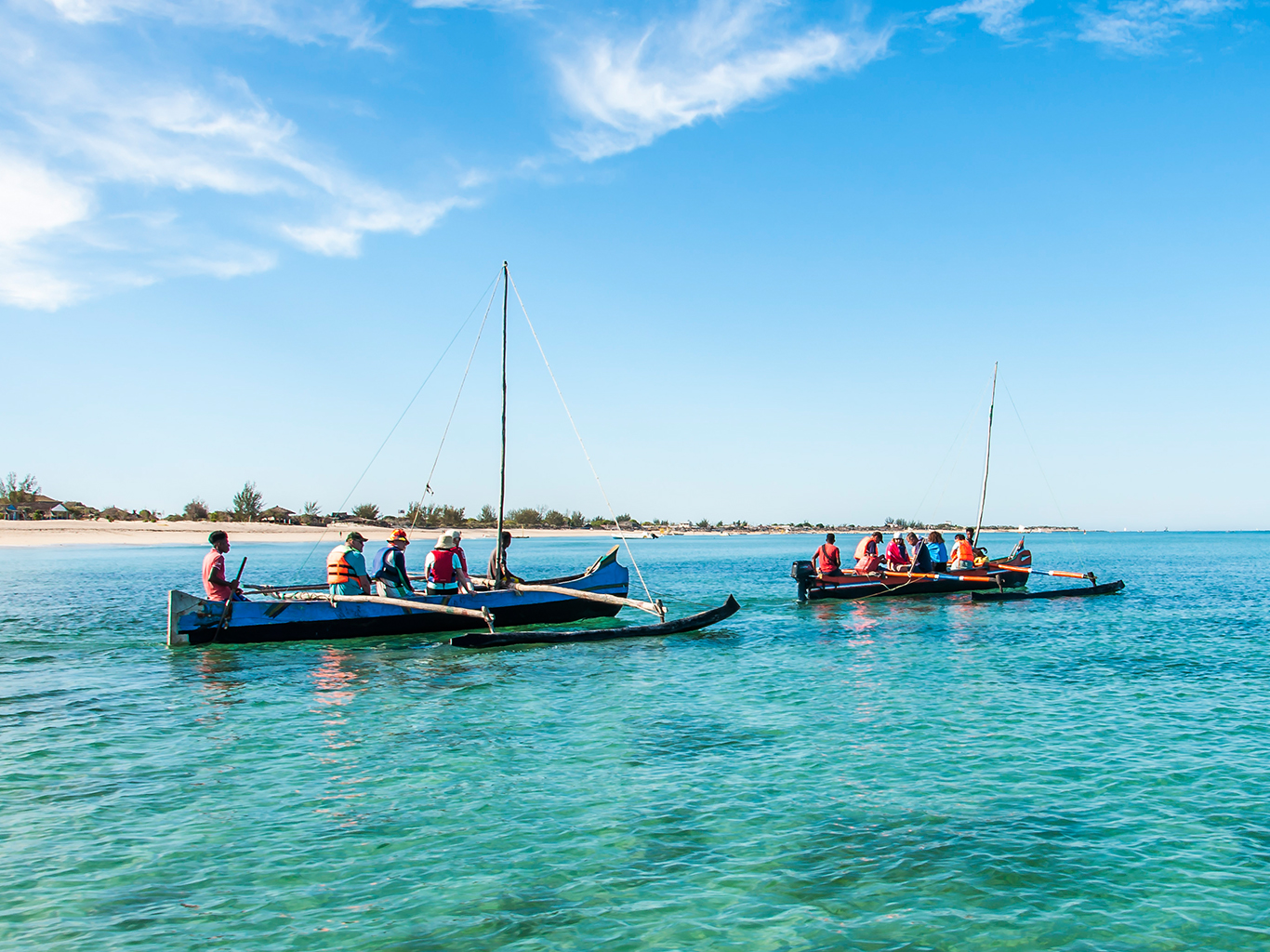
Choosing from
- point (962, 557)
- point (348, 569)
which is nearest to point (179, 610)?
point (348, 569)

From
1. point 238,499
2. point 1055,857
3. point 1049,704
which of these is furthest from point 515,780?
point 238,499

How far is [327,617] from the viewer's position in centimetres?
2028

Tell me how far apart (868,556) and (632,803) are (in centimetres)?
2388

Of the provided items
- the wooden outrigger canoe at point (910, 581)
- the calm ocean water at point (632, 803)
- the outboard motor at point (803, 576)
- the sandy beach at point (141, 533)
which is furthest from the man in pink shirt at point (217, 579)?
the sandy beach at point (141, 533)

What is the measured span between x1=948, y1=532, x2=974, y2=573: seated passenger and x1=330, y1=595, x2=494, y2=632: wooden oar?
20843 mm

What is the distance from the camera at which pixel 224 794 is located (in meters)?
9.09

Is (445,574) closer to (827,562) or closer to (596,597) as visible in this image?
(596,597)

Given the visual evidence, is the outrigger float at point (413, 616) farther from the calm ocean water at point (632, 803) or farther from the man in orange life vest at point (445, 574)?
the calm ocean water at point (632, 803)

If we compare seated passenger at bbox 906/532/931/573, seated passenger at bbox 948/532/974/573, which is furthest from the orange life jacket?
seated passenger at bbox 948/532/974/573

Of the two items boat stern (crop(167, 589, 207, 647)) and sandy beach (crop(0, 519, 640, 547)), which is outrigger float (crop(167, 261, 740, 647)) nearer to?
boat stern (crop(167, 589, 207, 647))

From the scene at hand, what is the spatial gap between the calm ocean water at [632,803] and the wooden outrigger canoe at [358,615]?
1322mm

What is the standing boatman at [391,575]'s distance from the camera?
2108 cm

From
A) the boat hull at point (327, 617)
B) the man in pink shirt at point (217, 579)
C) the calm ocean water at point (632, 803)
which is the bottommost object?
the calm ocean water at point (632, 803)

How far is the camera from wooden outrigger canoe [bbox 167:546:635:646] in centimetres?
1967
